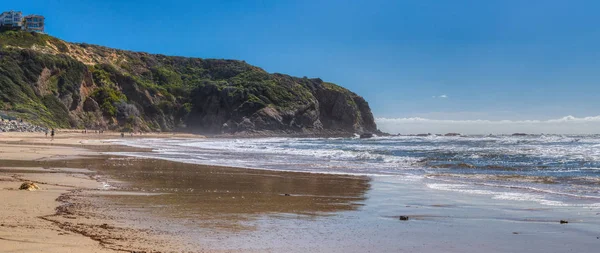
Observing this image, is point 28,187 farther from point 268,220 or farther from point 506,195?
point 506,195

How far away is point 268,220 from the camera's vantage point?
7234 mm

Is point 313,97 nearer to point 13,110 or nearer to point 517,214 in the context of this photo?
point 13,110

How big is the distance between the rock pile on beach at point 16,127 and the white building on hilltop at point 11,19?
49098 mm

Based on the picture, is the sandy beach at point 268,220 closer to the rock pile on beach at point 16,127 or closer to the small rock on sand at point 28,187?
the small rock on sand at point 28,187

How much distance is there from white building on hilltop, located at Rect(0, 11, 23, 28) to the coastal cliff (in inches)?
398

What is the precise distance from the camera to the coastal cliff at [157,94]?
70312 mm

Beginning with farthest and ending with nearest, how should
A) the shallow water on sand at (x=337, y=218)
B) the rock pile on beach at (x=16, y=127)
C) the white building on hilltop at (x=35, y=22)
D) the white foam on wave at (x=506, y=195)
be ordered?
the white building on hilltop at (x=35, y=22)
the rock pile on beach at (x=16, y=127)
the white foam on wave at (x=506, y=195)
the shallow water on sand at (x=337, y=218)

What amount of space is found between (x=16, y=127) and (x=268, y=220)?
5273 cm

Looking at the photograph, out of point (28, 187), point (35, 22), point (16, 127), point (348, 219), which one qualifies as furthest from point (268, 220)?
point (35, 22)

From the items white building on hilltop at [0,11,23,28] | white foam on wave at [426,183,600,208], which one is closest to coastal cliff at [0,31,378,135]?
white building on hilltop at [0,11,23,28]

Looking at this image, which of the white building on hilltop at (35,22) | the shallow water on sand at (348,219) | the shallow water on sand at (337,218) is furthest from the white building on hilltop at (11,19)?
the shallow water on sand at (348,219)

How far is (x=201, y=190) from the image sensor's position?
1077 cm

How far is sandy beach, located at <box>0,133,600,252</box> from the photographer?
220 inches

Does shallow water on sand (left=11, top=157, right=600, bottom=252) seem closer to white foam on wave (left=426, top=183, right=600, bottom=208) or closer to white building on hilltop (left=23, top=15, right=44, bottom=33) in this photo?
white foam on wave (left=426, top=183, right=600, bottom=208)
